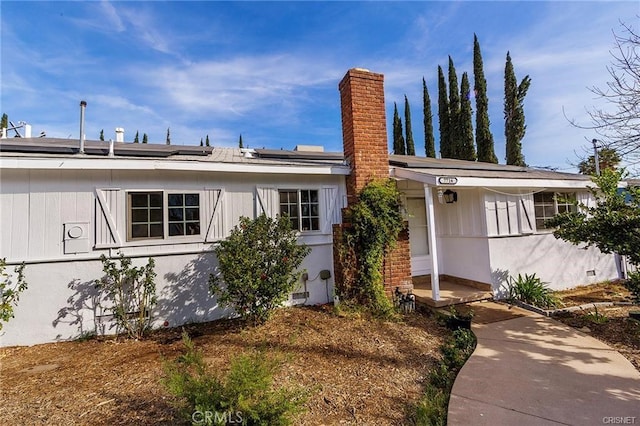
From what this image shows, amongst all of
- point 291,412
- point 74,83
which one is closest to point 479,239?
point 291,412

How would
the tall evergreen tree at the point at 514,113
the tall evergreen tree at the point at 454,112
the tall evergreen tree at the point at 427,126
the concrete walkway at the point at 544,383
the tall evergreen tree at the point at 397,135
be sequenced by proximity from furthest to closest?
the tall evergreen tree at the point at 397,135
the tall evergreen tree at the point at 427,126
the tall evergreen tree at the point at 454,112
the tall evergreen tree at the point at 514,113
the concrete walkway at the point at 544,383

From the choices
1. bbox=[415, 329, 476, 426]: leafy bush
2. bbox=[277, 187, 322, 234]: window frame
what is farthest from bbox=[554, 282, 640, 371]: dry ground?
bbox=[277, 187, 322, 234]: window frame

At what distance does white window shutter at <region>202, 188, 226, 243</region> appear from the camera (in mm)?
5688

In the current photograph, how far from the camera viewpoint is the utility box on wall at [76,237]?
194 inches

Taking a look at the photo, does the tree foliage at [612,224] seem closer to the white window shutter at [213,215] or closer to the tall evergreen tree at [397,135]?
the white window shutter at [213,215]

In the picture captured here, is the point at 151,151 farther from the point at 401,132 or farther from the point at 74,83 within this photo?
the point at 401,132

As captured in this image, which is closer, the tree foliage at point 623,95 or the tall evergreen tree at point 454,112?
the tree foliage at point 623,95

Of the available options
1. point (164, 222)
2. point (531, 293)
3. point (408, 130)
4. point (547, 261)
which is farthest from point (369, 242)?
point (408, 130)

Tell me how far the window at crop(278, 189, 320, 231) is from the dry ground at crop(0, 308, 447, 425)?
6.35ft

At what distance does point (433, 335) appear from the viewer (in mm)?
4809

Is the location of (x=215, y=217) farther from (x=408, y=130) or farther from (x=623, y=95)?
(x=408, y=130)

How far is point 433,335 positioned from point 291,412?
3.45 meters

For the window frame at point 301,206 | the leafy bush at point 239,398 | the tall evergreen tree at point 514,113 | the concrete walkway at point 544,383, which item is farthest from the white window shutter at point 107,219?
the tall evergreen tree at point 514,113

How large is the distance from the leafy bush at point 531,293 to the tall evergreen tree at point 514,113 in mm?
18256
